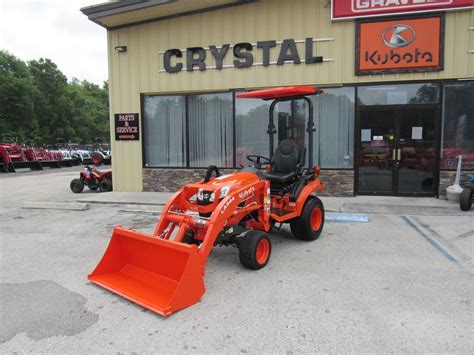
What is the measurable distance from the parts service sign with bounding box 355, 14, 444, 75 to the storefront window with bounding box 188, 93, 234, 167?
3476 mm

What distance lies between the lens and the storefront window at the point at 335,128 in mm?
8953

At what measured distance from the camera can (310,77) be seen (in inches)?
349

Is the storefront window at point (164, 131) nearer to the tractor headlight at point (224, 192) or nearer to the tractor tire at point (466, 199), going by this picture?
the tractor headlight at point (224, 192)

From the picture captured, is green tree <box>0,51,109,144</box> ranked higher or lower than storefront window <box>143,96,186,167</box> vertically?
higher

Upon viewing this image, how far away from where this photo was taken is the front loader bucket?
328 centimetres

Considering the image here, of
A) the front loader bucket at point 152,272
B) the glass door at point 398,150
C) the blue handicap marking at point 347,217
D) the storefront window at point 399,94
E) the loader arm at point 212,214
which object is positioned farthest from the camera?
the glass door at point 398,150

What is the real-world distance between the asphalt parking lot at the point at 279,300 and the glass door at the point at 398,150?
9.25 feet

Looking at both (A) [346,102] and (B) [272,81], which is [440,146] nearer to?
(A) [346,102]

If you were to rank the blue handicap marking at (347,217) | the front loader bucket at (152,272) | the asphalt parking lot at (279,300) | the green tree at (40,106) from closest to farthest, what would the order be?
the asphalt parking lot at (279,300), the front loader bucket at (152,272), the blue handicap marking at (347,217), the green tree at (40,106)

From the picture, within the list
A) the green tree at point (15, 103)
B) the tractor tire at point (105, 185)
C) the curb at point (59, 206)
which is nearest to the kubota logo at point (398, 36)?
the curb at point (59, 206)

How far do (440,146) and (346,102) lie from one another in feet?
7.82

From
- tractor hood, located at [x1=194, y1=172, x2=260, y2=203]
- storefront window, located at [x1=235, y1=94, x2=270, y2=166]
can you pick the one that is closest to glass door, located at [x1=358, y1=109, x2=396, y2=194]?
storefront window, located at [x1=235, y1=94, x2=270, y2=166]

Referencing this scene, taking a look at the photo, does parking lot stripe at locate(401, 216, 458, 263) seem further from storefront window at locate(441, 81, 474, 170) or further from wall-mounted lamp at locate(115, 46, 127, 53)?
wall-mounted lamp at locate(115, 46, 127, 53)

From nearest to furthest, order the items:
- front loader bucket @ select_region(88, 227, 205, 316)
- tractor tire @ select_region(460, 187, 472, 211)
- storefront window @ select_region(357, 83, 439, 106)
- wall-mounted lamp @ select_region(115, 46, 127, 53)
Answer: front loader bucket @ select_region(88, 227, 205, 316) → tractor tire @ select_region(460, 187, 472, 211) → storefront window @ select_region(357, 83, 439, 106) → wall-mounted lamp @ select_region(115, 46, 127, 53)
